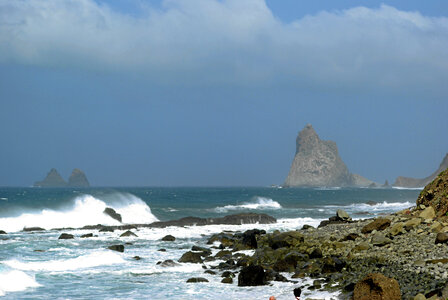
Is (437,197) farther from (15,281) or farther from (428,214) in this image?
(15,281)

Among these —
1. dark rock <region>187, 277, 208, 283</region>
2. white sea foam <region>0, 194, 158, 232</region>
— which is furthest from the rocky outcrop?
white sea foam <region>0, 194, 158, 232</region>

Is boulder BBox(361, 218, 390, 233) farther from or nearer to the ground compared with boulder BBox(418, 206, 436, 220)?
nearer to the ground

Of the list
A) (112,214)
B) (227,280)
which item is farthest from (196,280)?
(112,214)

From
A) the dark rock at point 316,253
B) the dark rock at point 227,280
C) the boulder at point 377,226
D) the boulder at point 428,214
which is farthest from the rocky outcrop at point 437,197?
the dark rock at point 227,280

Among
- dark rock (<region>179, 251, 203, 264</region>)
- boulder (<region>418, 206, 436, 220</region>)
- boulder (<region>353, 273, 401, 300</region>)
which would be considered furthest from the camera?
boulder (<region>418, 206, 436, 220</region>)

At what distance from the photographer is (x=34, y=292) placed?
1722 centimetres

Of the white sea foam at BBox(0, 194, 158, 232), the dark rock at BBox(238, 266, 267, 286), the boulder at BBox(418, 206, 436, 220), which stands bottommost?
the white sea foam at BBox(0, 194, 158, 232)

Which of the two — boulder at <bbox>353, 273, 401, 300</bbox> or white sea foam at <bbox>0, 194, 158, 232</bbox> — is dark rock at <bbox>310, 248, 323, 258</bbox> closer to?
boulder at <bbox>353, 273, 401, 300</bbox>

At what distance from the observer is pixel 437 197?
26.6m

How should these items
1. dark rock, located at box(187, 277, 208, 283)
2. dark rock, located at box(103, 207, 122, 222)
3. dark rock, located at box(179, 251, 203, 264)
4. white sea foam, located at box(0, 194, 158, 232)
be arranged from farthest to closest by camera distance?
dark rock, located at box(103, 207, 122, 222)
white sea foam, located at box(0, 194, 158, 232)
dark rock, located at box(179, 251, 203, 264)
dark rock, located at box(187, 277, 208, 283)

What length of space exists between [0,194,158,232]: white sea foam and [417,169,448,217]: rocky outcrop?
34.2 meters

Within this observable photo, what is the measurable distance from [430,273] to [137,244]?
20.3 metres

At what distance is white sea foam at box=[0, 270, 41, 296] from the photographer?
1797 centimetres

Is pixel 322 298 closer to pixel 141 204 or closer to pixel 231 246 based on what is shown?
pixel 231 246
